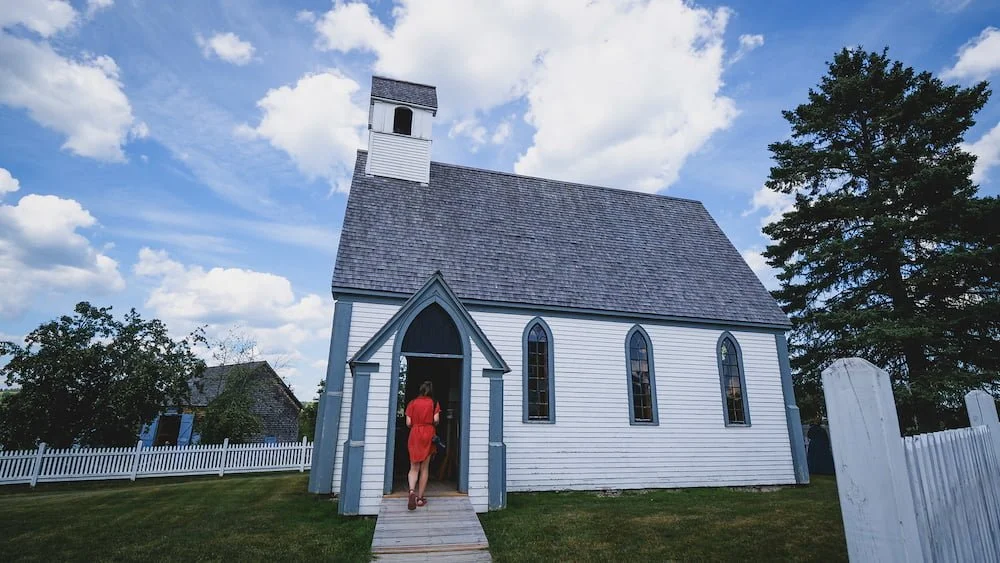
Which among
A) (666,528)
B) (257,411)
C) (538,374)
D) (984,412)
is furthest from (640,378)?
(257,411)

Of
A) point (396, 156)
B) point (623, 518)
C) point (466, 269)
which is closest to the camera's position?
point (623, 518)

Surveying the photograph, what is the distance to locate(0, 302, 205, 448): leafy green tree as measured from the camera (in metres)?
18.1

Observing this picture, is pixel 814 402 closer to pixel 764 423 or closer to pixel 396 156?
pixel 764 423

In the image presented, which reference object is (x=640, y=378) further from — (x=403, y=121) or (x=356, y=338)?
(x=403, y=121)

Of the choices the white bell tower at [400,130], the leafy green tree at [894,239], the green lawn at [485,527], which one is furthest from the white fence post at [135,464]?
the leafy green tree at [894,239]

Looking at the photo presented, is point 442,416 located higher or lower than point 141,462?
higher

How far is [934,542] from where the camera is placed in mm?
3098

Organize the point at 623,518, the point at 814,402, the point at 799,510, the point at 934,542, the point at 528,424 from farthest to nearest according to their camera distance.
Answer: the point at 814,402, the point at 528,424, the point at 799,510, the point at 623,518, the point at 934,542

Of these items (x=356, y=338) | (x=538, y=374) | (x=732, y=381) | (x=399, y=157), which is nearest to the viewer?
(x=356, y=338)

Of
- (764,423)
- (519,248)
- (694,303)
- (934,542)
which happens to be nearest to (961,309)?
(764,423)

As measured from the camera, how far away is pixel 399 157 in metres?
17.1

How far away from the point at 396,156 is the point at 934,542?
1663cm

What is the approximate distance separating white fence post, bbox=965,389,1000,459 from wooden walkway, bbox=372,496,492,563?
613 cm

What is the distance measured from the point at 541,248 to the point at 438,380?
542cm
